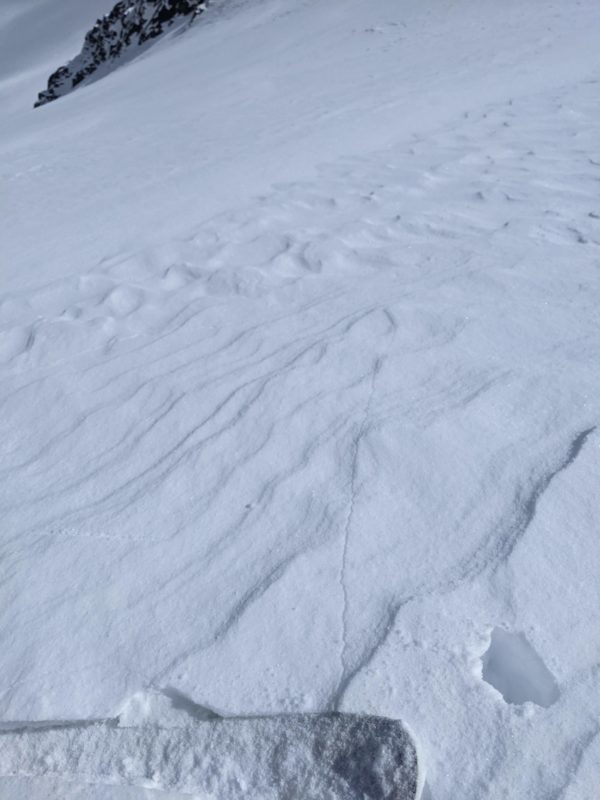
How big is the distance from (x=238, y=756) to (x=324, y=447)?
3.35 ft

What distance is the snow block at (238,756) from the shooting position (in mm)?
1421

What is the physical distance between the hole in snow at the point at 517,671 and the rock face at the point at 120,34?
22560 millimetres

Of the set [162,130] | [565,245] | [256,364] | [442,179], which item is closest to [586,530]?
[256,364]

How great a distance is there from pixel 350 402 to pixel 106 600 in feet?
3.45

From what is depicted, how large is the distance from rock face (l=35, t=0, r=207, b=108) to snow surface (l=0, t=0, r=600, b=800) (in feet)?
63.5

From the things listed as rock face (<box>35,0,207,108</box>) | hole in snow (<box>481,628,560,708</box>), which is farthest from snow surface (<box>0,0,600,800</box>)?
rock face (<box>35,0,207,108</box>)

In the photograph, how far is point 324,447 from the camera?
2318 mm

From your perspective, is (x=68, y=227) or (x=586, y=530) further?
(x=68, y=227)

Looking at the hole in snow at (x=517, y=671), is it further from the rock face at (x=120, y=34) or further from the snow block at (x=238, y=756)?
the rock face at (x=120, y=34)

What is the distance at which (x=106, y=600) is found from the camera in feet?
6.16

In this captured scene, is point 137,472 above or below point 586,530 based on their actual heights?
above

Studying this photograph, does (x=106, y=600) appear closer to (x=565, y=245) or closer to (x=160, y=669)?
(x=160, y=669)

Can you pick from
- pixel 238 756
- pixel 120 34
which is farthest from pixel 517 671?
pixel 120 34

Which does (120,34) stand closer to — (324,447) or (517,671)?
(324,447)
